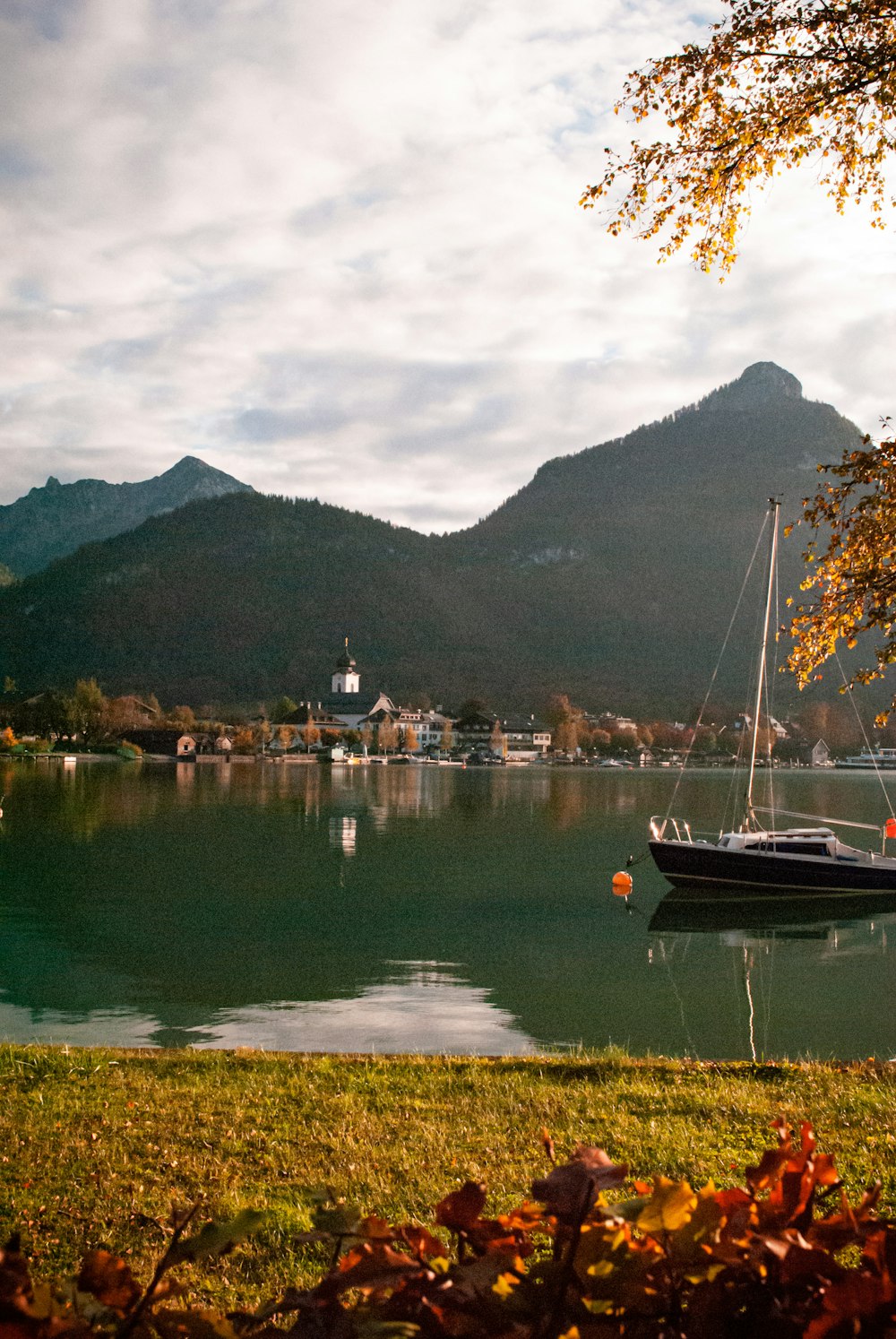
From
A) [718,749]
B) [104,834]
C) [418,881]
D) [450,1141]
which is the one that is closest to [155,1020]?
[450,1141]

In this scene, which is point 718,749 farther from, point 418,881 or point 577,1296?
point 577,1296

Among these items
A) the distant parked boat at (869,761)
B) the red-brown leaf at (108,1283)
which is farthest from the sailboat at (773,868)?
the distant parked boat at (869,761)

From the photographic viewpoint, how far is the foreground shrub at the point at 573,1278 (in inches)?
49.2

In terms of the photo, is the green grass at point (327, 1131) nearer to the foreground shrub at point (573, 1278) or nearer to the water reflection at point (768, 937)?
the foreground shrub at point (573, 1278)

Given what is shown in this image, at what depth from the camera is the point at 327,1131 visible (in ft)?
21.1

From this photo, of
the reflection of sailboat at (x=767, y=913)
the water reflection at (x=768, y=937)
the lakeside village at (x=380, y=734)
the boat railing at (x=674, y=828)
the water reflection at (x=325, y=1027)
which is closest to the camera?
the water reflection at (x=325, y=1027)

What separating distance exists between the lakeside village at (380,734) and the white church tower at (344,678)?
0.38 m

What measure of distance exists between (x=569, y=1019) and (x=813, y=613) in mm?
7413

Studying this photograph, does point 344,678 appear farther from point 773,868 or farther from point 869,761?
point 773,868

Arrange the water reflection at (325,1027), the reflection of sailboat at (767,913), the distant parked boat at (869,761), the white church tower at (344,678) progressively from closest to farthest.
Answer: the water reflection at (325,1027) < the reflection of sailboat at (767,913) < the distant parked boat at (869,761) < the white church tower at (344,678)

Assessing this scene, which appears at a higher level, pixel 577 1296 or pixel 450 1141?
pixel 577 1296

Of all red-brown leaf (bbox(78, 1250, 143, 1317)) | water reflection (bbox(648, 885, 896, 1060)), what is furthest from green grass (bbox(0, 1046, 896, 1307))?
water reflection (bbox(648, 885, 896, 1060))

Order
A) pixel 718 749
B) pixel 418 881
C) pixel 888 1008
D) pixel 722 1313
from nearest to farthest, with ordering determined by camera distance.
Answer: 1. pixel 722 1313
2. pixel 888 1008
3. pixel 418 881
4. pixel 718 749

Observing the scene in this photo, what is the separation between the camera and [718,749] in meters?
160
